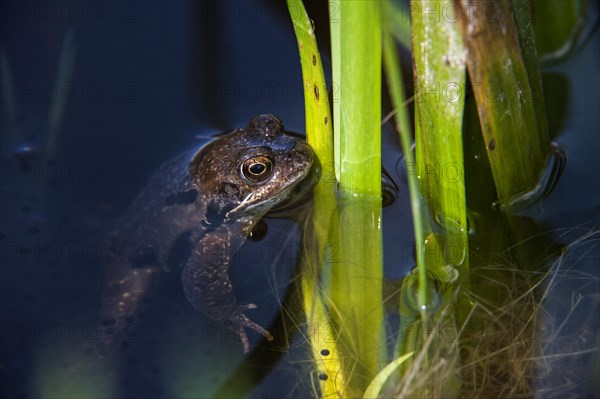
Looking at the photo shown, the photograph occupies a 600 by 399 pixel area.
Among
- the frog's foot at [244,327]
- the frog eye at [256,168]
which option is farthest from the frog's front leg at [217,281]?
the frog eye at [256,168]

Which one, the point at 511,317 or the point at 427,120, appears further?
the point at 511,317

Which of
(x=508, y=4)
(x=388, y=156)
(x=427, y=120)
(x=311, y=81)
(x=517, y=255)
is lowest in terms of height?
(x=517, y=255)

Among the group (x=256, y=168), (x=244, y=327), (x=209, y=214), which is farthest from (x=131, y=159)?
(x=244, y=327)

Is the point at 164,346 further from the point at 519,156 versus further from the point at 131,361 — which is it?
the point at 519,156

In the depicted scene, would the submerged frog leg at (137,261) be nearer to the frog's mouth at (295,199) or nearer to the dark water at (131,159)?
the dark water at (131,159)

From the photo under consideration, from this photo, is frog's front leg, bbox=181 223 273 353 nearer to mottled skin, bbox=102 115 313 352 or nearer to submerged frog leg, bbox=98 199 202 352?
mottled skin, bbox=102 115 313 352

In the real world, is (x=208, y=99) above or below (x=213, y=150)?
above

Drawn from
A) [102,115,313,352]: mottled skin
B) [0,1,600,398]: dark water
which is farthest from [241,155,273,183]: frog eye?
[0,1,600,398]: dark water

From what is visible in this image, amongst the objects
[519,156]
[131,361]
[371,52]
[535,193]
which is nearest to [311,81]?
[371,52]
